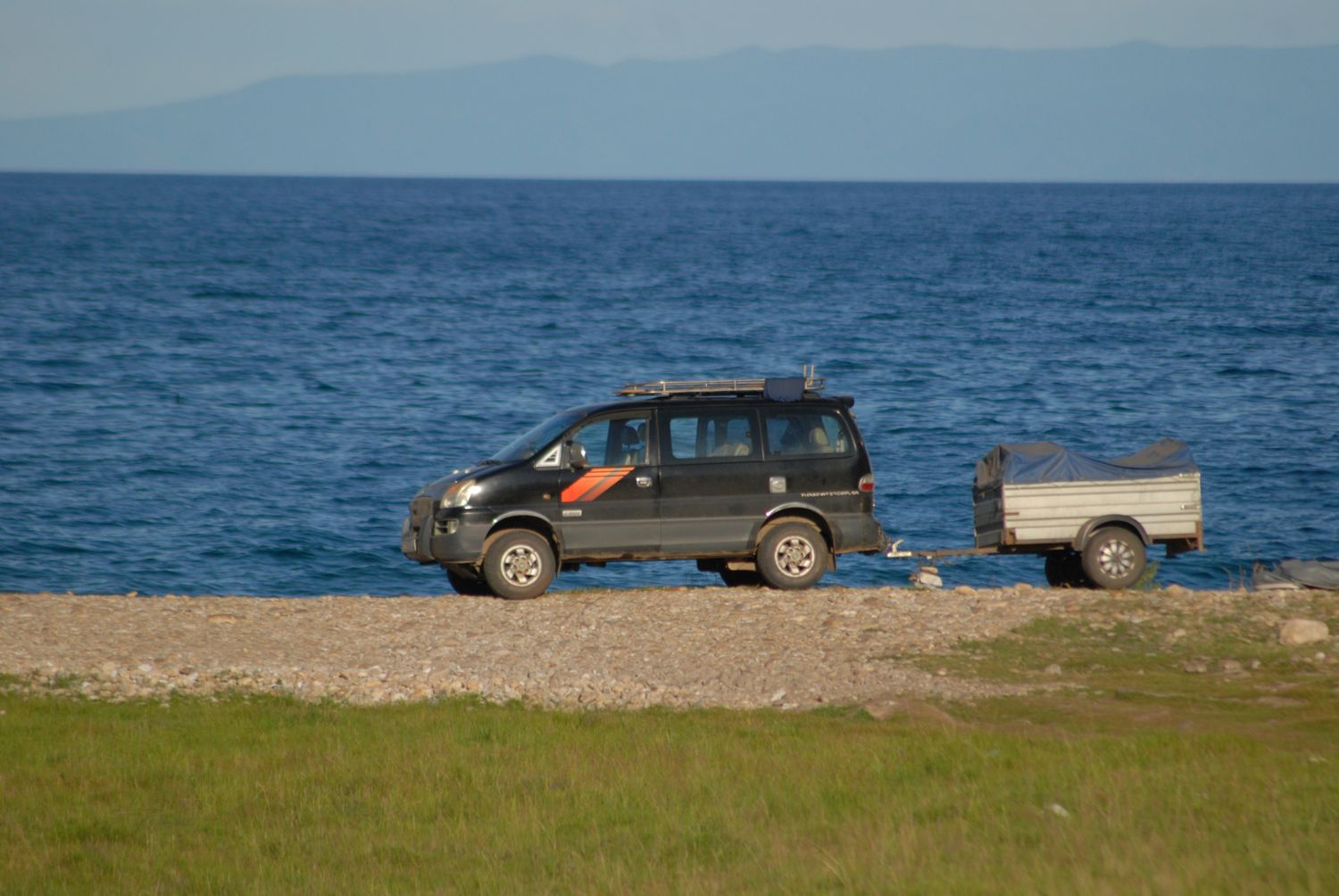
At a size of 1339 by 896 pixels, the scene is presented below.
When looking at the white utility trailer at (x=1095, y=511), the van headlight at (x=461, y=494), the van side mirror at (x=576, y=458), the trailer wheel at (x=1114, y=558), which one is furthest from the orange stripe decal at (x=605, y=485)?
the trailer wheel at (x=1114, y=558)

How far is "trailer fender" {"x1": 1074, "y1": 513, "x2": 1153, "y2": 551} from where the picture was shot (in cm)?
1750

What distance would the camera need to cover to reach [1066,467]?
701 inches

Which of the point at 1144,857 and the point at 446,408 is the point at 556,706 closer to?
the point at 1144,857

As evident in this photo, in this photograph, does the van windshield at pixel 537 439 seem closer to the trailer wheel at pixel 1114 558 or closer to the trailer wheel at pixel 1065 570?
the trailer wheel at pixel 1065 570

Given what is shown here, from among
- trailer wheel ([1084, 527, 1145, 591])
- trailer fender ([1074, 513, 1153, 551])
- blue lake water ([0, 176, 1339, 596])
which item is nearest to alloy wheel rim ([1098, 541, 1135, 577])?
trailer wheel ([1084, 527, 1145, 591])

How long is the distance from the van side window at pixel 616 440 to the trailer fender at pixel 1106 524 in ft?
17.1

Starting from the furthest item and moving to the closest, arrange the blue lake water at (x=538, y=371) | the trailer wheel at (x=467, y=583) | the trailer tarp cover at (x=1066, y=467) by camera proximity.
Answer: the blue lake water at (x=538, y=371)
the trailer wheel at (x=467, y=583)
the trailer tarp cover at (x=1066, y=467)

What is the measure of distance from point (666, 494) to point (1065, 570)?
17.0ft

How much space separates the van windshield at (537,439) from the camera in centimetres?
1756

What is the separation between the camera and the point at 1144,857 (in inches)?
326

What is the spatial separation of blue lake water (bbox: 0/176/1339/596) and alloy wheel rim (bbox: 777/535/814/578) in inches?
354

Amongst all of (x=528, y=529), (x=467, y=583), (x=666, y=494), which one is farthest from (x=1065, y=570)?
(x=467, y=583)

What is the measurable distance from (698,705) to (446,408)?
110ft

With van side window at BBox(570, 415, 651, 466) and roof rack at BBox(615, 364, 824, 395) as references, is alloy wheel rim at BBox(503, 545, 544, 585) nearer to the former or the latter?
van side window at BBox(570, 415, 651, 466)
